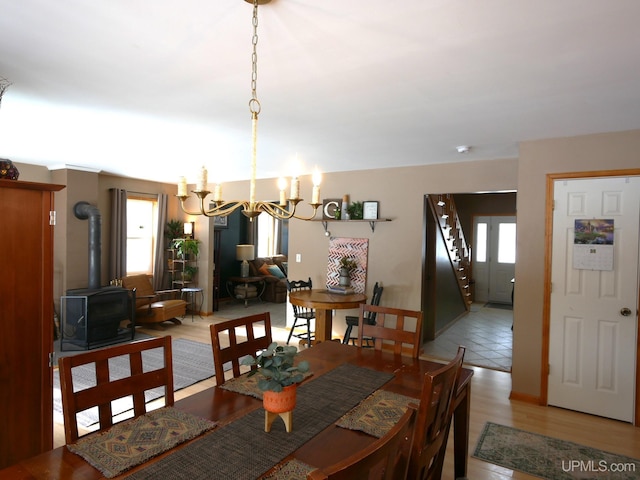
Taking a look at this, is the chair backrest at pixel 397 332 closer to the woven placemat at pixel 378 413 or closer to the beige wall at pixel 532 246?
the woven placemat at pixel 378 413

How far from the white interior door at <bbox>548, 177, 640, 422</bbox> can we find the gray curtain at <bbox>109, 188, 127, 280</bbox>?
19.7 ft

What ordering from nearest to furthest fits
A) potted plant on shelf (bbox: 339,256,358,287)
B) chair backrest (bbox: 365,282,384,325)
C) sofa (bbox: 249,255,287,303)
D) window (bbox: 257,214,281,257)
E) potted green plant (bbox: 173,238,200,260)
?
1. chair backrest (bbox: 365,282,384,325)
2. potted plant on shelf (bbox: 339,256,358,287)
3. potted green plant (bbox: 173,238,200,260)
4. sofa (bbox: 249,255,287,303)
5. window (bbox: 257,214,281,257)

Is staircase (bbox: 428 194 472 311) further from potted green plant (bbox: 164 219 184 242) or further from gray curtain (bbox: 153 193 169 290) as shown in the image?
gray curtain (bbox: 153 193 169 290)

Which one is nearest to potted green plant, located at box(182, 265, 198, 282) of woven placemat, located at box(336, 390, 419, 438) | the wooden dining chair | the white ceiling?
the wooden dining chair

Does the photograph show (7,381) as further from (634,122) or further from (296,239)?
(634,122)

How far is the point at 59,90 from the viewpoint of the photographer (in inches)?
106

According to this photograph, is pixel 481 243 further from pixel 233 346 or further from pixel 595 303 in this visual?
pixel 233 346

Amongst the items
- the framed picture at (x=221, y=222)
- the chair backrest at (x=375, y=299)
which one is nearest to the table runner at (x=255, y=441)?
the chair backrest at (x=375, y=299)

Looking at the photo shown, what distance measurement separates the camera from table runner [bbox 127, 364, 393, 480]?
50.6 inches

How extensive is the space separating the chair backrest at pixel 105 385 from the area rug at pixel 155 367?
6.29 ft

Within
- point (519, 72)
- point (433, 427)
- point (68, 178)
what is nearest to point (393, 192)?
point (519, 72)

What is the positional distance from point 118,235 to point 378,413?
5788 mm

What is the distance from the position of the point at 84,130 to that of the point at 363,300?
3.40 m

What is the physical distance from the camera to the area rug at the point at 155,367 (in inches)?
137
